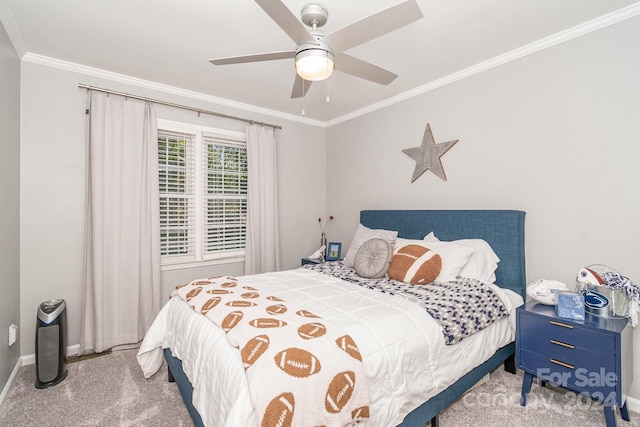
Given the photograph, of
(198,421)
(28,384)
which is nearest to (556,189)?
(198,421)

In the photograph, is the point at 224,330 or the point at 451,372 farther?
the point at 451,372

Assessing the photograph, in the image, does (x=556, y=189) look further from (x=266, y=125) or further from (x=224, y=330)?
(x=266, y=125)

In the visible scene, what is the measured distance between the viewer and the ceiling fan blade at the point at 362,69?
1.91 metres

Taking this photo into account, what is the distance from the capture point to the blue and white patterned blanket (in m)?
1.79

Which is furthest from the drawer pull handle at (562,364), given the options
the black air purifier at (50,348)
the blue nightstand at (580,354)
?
the black air purifier at (50,348)

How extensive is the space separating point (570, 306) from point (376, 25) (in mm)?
2037

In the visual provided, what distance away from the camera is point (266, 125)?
12.6 ft

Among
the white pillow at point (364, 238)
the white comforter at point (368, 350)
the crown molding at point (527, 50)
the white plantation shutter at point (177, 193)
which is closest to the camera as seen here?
the white comforter at point (368, 350)

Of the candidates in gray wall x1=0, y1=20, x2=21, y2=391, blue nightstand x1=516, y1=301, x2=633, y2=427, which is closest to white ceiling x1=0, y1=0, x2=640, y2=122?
gray wall x1=0, y1=20, x2=21, y2=391

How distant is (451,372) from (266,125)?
3279 millimetres

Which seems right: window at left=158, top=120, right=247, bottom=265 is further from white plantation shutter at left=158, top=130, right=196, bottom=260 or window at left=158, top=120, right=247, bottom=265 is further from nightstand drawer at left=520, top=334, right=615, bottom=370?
nightstand drawer at left=520, top=334, right=615, bottom=370

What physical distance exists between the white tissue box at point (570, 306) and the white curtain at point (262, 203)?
9.30 feet

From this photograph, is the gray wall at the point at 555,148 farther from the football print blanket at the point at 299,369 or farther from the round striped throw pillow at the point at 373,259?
the football print blanket at the point at 299,369

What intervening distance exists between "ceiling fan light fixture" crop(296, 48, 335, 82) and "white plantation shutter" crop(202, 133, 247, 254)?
2.07m
